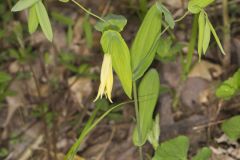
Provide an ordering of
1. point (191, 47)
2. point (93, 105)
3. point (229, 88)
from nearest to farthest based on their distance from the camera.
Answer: point (229, 88) → point (191, 47) → point (93, 105)

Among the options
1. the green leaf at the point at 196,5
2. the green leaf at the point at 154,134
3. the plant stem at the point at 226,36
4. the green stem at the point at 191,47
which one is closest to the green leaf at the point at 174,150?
the green leaf at the point at 154,134

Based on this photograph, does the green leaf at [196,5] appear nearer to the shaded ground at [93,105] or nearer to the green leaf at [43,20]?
the green leaf at [43,20]


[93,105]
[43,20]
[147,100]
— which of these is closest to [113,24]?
[43,20]

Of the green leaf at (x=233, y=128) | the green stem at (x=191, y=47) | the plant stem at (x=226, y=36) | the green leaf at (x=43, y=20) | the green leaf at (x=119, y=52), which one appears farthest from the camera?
the plant stem at (x=226, y=36)

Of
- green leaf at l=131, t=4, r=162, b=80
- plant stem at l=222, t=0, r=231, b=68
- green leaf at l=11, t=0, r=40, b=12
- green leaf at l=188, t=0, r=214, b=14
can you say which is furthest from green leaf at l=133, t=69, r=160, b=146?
plant stem at l=222, t=0, r=231, b=68

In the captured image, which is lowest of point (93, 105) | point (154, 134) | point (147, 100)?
point (93, 105)

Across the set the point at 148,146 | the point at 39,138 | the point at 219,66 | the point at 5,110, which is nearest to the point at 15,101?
the point at 5,110

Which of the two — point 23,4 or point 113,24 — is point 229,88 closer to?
point 113,24

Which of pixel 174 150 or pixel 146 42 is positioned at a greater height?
pixel 146 42
